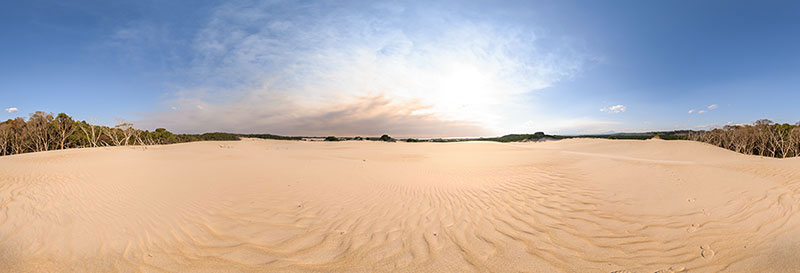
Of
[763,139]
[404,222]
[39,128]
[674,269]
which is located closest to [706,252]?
[674,269]

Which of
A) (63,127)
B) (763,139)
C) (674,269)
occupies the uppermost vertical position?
(63,127)

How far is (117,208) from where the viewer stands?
5504 millimetres

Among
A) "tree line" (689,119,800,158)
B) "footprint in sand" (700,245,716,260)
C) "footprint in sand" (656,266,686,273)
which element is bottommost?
"footprint in sand" (656,266,686,273)

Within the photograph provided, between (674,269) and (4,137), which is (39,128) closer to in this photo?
(4,137)

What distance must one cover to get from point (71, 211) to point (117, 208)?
2.52 ft

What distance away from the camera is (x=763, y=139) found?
72.6ft

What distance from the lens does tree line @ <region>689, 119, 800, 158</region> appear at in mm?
20969

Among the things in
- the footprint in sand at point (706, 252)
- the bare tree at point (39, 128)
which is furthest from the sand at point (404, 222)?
the bare tree at point (39, 128)

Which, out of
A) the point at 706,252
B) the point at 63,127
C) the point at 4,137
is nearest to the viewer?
A: the point at 706,252

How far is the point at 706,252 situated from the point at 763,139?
32.1 m

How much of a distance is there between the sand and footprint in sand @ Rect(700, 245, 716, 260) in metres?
0.02

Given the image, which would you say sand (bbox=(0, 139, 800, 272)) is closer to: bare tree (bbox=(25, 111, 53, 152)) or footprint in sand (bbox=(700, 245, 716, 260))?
footprint in sand (bbox=(700, 245, 716, 260))

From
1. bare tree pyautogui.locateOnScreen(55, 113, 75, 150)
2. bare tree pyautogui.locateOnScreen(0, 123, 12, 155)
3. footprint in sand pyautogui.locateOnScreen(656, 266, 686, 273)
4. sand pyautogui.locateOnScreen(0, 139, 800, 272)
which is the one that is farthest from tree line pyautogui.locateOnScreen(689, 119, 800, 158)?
bare tree pyautogui.locateOnScreen(0, 123, 12, 155)

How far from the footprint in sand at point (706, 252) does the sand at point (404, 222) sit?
0.02 m
